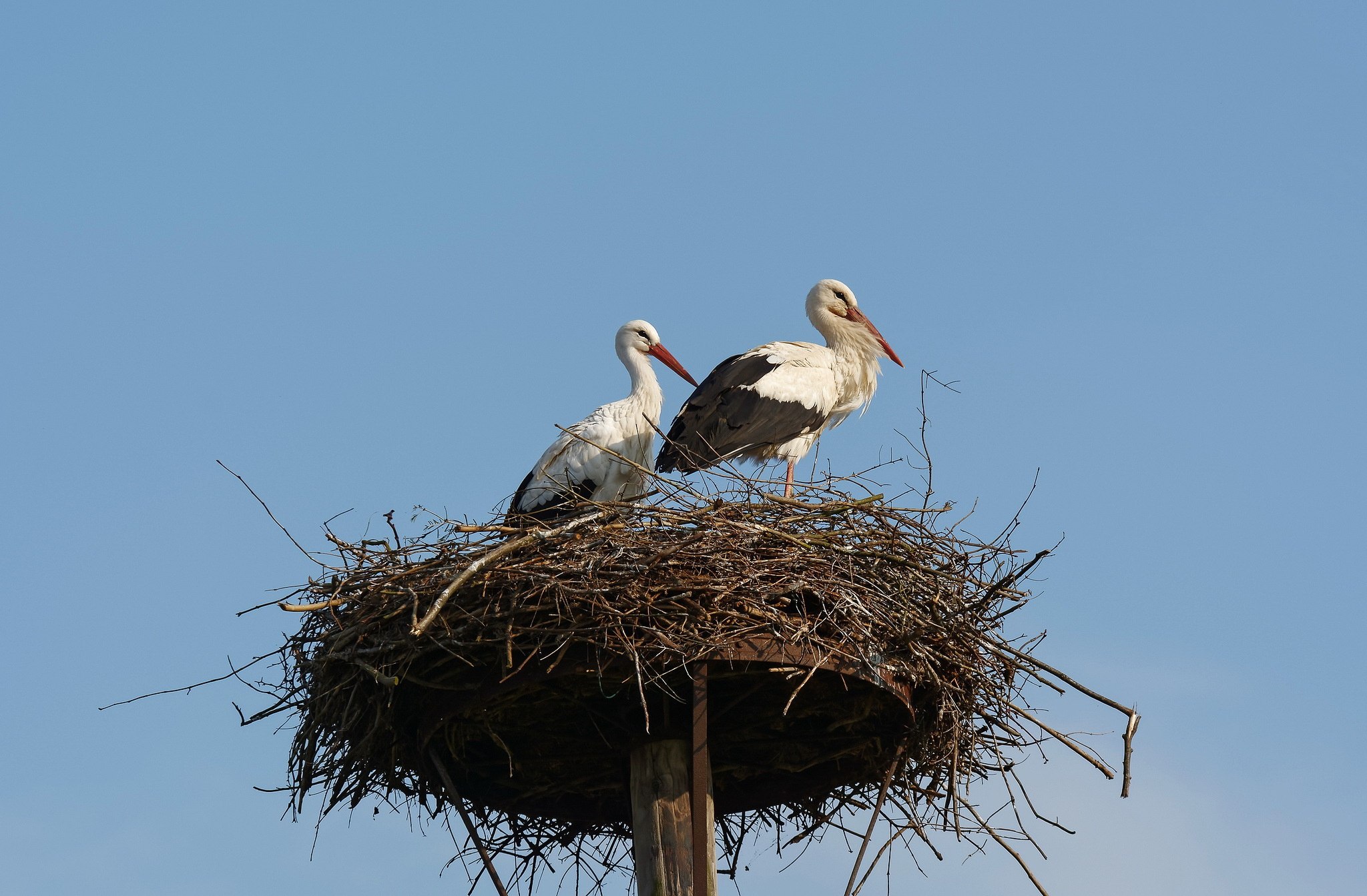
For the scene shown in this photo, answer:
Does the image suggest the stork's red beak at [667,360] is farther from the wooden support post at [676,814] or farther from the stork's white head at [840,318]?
the wooden support post at [676,814]

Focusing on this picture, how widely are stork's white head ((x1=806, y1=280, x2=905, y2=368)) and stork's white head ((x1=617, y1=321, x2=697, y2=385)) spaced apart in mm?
819

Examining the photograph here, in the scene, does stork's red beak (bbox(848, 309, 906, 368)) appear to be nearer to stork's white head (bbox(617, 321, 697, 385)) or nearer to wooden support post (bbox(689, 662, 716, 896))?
stork's white head (bbox(617, 321, 697, 385))

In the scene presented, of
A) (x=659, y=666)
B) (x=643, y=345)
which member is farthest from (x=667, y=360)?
(x=659, y=666)

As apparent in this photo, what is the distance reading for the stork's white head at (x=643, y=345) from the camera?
29.1 feet

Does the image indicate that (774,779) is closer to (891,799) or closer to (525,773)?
(891,799)

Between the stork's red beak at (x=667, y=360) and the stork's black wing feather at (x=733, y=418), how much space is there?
539mm

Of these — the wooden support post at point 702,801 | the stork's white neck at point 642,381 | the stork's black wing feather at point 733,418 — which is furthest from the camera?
the stork's white neck at point 642,381

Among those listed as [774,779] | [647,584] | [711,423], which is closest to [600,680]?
[647,584]

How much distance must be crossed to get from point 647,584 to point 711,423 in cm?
299

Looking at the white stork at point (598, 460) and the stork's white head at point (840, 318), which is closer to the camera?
the white stork at point (598, 460)

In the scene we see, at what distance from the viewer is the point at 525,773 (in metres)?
5.74

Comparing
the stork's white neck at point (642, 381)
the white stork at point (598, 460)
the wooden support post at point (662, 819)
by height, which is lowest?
the wooden support post at point (662, 819)

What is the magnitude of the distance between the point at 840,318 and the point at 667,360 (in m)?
1.02

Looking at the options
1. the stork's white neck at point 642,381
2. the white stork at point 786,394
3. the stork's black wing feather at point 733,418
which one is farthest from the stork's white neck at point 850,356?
the stork's white neck at point 642,381
